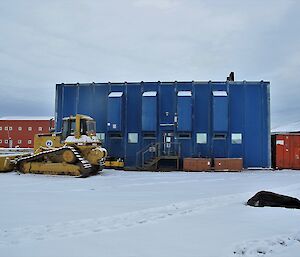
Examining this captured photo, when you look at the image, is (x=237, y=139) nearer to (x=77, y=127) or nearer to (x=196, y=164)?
(x=196, y=164)

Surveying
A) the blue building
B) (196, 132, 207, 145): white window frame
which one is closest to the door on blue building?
the blue building

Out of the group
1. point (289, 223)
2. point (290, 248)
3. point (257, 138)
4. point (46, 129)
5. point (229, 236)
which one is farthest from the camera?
point (46, 129)

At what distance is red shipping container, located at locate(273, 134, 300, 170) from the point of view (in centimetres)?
2322

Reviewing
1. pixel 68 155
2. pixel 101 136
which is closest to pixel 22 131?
pixel 101 136

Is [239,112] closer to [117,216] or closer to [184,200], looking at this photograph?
[184,200]

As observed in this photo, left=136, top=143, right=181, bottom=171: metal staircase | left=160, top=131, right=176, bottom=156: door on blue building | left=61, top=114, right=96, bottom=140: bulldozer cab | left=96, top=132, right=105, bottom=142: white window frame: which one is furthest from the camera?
left=96, top=132, right=105, bottom=142: white window frame

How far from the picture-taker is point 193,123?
77.0 feet

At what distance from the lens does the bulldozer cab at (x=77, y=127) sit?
58.8 feet

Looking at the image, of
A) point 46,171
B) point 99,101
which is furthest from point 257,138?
point 46,171

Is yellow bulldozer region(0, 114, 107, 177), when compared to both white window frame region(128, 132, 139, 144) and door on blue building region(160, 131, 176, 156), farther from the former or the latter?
door on blue building region(160, 131, 176, 156)

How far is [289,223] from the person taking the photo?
6688mm

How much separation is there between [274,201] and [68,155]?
38.4 ft

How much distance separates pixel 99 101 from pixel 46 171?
8.96 m

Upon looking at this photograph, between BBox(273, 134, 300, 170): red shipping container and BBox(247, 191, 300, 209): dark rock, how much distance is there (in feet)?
53.1
